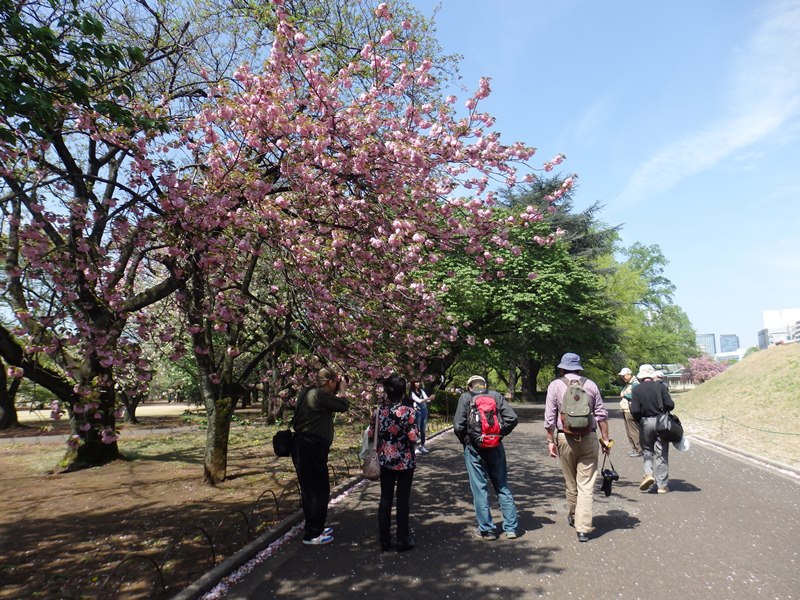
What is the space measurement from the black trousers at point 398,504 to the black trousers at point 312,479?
2.16ft

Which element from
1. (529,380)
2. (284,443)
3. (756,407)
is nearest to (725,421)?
(756,407)

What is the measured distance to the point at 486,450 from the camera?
579 cm

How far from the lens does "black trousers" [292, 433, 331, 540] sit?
5.74 metres

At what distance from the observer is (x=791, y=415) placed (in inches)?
683

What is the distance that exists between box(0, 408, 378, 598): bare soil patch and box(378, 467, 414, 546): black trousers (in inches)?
58.7

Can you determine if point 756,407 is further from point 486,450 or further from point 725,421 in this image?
point 486,450

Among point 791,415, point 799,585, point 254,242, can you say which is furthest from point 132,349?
point 791,415

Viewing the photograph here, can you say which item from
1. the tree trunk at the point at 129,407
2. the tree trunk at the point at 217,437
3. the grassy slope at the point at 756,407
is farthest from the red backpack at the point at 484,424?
the tree trunk at the point at 129,407

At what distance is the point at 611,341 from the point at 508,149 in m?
27.3

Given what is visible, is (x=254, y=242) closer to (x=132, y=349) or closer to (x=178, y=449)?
(x=132, y=349)

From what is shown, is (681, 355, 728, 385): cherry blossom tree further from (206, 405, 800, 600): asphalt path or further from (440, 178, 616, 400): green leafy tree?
(206, 405, 800, 600): asphalt path

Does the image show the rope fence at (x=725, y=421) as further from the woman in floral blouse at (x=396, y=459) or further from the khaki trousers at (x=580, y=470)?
the woman in floral blouse at (x=396, y=459)

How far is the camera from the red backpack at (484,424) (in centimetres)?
572

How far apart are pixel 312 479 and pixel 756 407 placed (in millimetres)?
20747
